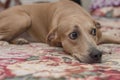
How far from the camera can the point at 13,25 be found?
2225mm

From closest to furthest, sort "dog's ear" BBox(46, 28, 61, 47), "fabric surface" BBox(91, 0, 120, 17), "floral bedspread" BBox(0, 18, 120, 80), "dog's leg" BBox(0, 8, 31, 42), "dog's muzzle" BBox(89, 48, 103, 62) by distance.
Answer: "floral bedspread" BBox(0, 18, 120, 80) → "dog's muzzle" BBox(89, 48, 103, 62) → "dog's ear" BBox(46, 28, 61, 47) → "dog's leg" BBox(0, 8, 31, 42) → "fabric surface" BBox(91, 0, 120, 17)

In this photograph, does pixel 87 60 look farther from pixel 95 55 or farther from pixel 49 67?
pixel 49 67

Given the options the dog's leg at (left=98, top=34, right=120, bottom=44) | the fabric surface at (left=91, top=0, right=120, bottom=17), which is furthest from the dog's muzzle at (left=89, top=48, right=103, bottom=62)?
the fabric surface at (left=91, top=0, right=120, bottom=17)

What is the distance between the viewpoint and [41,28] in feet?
7.53

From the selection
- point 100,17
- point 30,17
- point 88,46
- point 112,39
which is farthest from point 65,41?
point 100,17

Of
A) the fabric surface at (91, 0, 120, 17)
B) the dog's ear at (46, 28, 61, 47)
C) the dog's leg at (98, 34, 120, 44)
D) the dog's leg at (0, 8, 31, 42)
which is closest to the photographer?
the dog's ear at (46, 28, 61, 47)

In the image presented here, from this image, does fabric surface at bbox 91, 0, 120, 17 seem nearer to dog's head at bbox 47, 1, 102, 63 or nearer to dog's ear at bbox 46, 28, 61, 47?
dog's head at bbox 47, 1, 102, 63

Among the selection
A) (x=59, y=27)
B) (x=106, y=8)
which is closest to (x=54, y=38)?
(x=59, y=27)

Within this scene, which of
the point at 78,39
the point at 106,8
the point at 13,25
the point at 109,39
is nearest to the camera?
the point at 78,39

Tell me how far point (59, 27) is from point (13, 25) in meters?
0.50

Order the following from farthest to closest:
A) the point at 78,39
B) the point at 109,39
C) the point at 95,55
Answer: the point at 109,39, the point at 78,39, the point at 95,55

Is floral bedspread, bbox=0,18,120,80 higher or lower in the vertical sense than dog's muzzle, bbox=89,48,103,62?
lower

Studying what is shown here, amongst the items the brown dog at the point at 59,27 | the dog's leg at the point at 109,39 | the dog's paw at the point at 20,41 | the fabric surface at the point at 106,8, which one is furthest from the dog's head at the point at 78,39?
the fabric surface at the point at 106,8

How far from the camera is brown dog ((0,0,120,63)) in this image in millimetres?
1614
